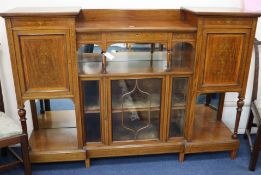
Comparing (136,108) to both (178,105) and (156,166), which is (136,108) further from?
(156,166)

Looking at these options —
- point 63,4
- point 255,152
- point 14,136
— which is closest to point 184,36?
point 63,4

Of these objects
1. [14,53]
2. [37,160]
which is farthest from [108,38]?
[37,160]

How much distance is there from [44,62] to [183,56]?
0.99m

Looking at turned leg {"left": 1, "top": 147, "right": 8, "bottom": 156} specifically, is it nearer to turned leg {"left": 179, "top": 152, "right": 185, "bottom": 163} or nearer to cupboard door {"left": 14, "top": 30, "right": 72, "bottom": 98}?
cupboard door {"left": 14, "top": 30, "right": 72, "bottom": 98}

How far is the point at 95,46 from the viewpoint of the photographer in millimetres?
1818

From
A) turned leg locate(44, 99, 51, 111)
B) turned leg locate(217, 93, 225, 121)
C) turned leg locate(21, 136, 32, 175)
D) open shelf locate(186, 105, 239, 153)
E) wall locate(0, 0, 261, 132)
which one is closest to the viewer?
turned leg locate(21, 136, 32, 175)

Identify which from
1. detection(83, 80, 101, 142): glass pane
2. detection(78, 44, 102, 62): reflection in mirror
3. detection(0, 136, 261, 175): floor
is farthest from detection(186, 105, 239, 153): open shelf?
detection(78, 44, 102, 62): reflection in mirror

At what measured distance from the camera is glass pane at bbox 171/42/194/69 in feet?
6.10

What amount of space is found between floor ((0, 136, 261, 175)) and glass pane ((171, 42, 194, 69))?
758mm

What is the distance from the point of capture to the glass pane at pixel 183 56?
186cm

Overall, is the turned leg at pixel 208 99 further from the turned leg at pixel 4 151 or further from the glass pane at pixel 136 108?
the turned leg at pixel 4 151

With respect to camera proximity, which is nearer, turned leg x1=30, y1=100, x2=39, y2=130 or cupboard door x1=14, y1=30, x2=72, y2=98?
cupboard door x1=14, y1=30, x2=72, y2=98

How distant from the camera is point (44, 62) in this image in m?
1.64

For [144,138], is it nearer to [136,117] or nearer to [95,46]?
[136,117]
